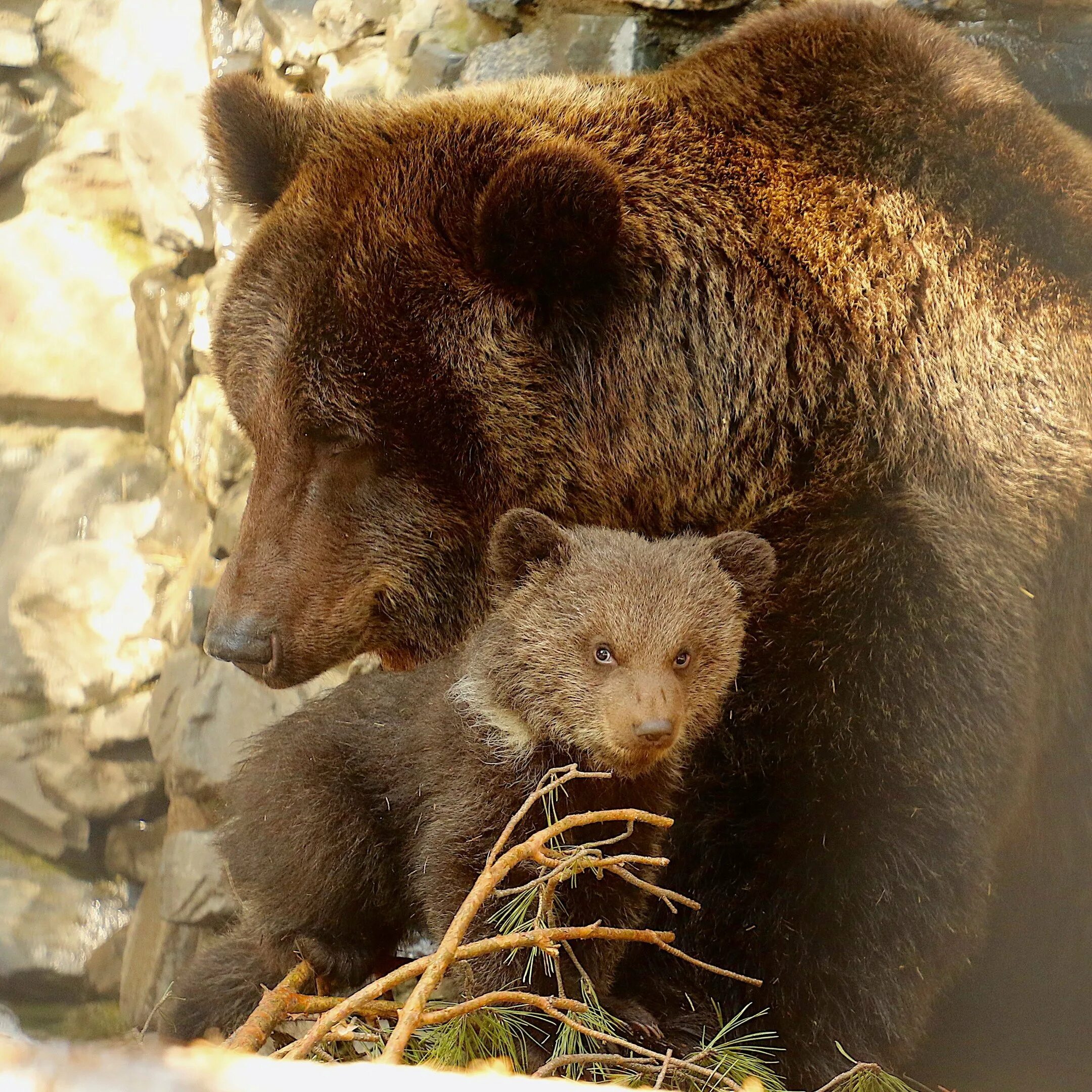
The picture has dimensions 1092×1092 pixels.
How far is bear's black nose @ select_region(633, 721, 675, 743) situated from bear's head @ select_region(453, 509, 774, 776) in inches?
2.9

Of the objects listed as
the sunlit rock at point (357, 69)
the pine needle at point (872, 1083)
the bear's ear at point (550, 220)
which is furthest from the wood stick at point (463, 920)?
the sunlit rock at point (357, 69)

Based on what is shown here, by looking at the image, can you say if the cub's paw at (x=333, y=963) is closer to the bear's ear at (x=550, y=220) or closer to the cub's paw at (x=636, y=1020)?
the cub's paw at (x=636, y=1020)

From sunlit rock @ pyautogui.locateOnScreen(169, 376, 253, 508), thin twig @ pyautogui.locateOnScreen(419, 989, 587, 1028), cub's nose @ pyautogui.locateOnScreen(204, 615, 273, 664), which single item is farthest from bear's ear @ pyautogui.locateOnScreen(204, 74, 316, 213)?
sunlit rock @ pyautogui.locateOnScreen(169, 376, 253, 508)

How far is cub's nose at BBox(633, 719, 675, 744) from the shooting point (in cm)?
178

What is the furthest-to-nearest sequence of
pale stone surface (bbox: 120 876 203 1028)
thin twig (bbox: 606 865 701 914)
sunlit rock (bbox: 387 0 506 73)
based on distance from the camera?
pale stone surface (bbox: 120 876 203 1028), sunlit rock (bbox: 387 0 506 73), thin twig (bbox: 606 865 701 914)

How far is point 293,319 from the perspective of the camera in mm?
2359

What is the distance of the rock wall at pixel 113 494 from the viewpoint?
17.1 feet

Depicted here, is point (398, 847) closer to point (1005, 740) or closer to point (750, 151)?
point (1005, 740)

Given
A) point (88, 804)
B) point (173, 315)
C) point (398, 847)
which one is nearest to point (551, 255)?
point (398, 847)

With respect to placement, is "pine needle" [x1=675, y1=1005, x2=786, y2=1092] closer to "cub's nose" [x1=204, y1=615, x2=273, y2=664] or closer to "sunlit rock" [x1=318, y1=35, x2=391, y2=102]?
"cub's nose" [x1=204, y1=615, x2=273, y2=664]

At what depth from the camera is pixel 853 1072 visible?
6.86ft

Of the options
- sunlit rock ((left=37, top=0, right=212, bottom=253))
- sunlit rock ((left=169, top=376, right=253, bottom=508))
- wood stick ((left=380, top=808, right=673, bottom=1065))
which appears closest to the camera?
wood stick ((left=380, top=808, right=673, bottom=1065))

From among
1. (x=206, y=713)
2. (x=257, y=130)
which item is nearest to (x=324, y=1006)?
(x=257, y=130)

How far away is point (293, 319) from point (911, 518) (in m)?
1.26
